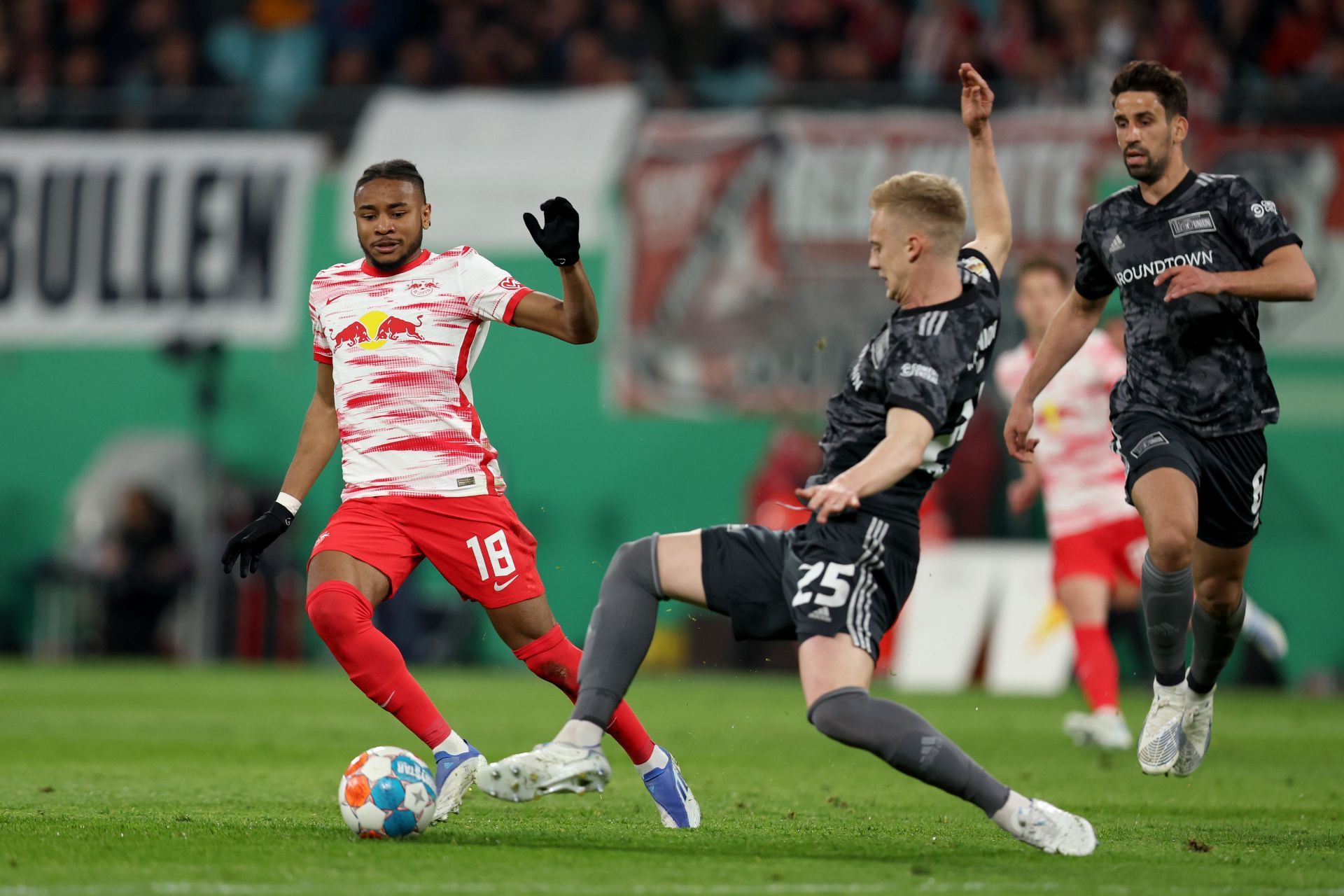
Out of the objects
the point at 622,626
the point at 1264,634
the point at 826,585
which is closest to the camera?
the point at 826,585

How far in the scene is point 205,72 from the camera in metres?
18.6

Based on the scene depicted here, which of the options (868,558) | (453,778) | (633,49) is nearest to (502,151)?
(633,49)

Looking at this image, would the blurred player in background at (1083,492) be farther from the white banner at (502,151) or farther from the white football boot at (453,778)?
the white banner at (502,151)

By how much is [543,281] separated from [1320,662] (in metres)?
7.47

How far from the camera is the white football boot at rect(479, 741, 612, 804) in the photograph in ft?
16.9

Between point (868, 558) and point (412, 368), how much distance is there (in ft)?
6.00

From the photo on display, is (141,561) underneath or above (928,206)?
underneath

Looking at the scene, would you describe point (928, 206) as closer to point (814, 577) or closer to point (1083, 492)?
point (814, 577)

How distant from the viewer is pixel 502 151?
17.1 meters

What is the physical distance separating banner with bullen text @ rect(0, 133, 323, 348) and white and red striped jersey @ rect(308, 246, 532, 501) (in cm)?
1151

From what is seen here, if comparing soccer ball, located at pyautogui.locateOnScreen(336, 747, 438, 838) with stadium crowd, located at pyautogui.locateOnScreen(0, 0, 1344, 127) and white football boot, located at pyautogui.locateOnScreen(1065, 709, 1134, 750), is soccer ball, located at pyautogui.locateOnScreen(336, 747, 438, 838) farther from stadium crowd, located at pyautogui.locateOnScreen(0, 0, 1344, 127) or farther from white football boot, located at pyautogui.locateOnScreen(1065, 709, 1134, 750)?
stadium crowd, located at pyautogui.locateOnScreen(0, 0, 1344, 127)

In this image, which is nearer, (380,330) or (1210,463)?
(380,330)

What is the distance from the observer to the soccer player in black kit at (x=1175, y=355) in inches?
264

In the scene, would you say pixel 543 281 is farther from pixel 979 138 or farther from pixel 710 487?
pixel 979 138
